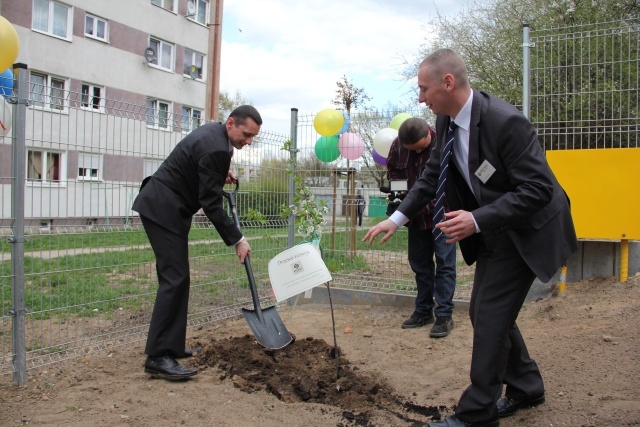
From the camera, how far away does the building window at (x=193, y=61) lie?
23.0m

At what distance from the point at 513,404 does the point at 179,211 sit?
2.53 m

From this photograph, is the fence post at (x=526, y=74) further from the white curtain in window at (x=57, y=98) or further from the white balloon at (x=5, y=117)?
the white balloon at (x=5, y=117)

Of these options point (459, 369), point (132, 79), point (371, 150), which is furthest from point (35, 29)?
point (459, 369)

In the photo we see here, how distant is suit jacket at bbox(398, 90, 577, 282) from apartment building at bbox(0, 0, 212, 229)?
2.72m

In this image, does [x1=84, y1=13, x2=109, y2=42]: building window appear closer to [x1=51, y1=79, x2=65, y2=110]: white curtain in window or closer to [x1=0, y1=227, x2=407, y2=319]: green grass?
[x1=0, y1=227, x2=407, y2=319]: green grass

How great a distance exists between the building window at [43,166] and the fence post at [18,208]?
15cm

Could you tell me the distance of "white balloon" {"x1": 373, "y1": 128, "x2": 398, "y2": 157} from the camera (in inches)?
242

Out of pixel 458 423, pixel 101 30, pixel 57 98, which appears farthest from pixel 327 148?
pixel 101 30

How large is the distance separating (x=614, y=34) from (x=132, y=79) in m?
18.6

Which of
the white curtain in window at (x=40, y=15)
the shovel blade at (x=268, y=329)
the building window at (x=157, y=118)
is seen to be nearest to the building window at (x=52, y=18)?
the white curtain in window at (x=40, y=15)

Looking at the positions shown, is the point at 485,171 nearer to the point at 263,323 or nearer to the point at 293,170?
the point at 263,323

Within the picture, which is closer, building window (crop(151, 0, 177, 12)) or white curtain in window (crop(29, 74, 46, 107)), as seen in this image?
white curtain in window (crop(29, 74, 46, 107))

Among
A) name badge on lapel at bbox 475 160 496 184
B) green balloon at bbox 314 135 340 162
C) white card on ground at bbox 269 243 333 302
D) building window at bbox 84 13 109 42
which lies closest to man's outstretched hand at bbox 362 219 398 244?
name badge on lapel at bbox 475 160 496 184

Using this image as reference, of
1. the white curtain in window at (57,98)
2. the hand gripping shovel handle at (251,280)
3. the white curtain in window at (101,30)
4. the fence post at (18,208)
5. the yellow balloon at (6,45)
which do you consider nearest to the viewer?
the yellow balloon at (6,45)
